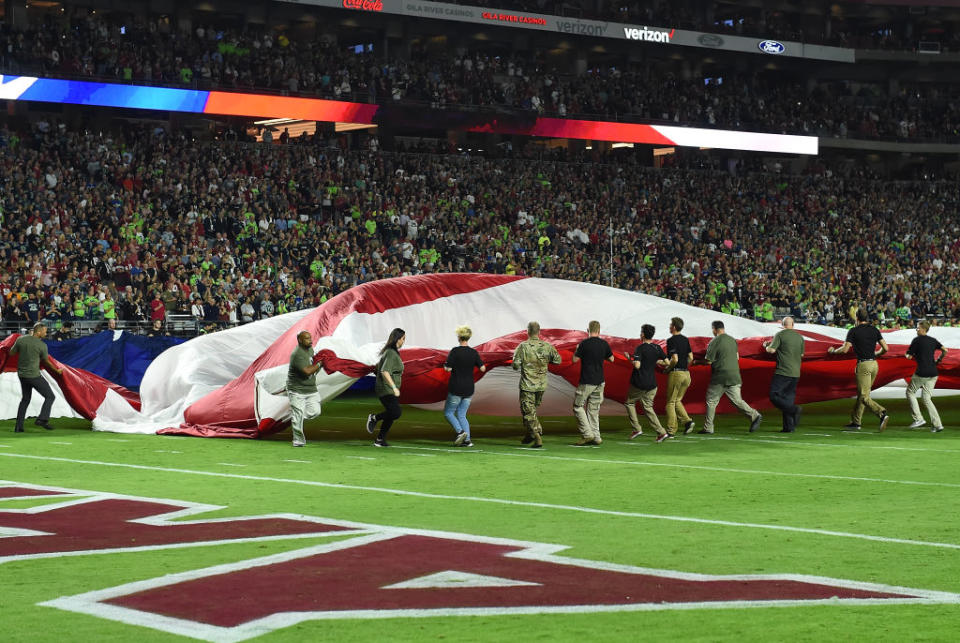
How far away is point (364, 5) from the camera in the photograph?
144ft

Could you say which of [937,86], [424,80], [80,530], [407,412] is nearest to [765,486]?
[80,530]

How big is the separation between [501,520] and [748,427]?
10274 millimetres

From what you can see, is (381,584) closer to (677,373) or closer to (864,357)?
(677,373)

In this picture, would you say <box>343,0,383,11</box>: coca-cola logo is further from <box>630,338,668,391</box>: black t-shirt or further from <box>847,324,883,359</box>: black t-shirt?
<box>630,338,668,391</box>: black t-shirt

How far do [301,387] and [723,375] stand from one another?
5933 millimetres

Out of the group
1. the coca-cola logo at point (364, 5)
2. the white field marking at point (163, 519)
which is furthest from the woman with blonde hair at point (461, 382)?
the coca-cola logo at point (364, 5)

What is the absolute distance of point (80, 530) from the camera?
9.16m

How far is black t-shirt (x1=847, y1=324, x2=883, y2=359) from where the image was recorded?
18484 mm

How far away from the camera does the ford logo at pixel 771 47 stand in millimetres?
52875

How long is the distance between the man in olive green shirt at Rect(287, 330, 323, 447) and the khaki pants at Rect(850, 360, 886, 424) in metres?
7.87

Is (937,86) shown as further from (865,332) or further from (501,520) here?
(501,520)

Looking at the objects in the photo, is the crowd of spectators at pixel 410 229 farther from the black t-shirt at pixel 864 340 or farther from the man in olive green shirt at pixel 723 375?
the black t-shirt at pixel 864 340

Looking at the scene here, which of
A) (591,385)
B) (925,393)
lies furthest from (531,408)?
(925,393)

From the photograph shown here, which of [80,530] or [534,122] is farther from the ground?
[534,122]
